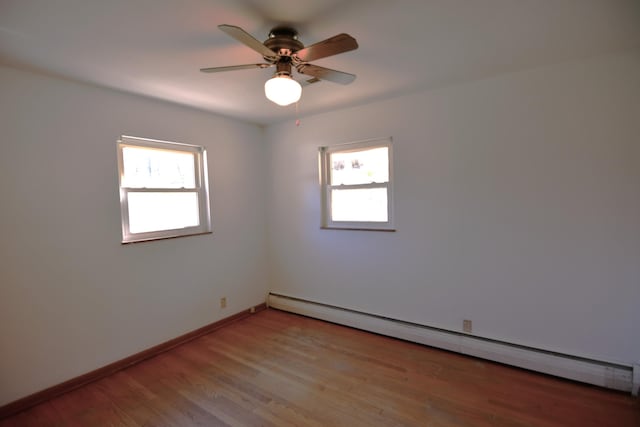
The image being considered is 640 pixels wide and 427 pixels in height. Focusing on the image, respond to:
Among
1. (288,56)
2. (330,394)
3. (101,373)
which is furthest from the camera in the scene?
(101,373)

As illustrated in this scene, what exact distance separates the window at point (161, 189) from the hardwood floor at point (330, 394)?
1252 millimetres

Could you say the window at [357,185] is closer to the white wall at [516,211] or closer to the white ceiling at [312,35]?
the white wall at [516,211]

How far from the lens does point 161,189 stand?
296 centimetres

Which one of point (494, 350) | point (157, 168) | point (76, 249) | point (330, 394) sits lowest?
point (330, 394)

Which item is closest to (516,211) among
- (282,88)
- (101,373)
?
(282,88)

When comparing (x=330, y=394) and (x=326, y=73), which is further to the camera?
(x=330, y=394)

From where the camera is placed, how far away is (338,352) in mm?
2820

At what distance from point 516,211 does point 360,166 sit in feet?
5.06

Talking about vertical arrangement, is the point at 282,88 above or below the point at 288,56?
below

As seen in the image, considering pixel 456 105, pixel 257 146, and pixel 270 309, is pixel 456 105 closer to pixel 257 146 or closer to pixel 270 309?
pixel 257 146

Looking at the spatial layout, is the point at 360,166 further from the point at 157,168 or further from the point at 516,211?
the point at 157,168

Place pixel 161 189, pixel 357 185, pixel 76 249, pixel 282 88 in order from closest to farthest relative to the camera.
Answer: pixel 282 88
pixel 76 249
pixel 161 189
pixel 357 185

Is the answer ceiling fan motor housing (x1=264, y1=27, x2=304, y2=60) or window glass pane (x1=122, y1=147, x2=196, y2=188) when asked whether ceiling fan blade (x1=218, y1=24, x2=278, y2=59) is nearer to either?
ceiling fan motor housing (x1=264, y1=27, x2=304, y2=60)

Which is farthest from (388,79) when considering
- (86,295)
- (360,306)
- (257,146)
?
(86,295)
